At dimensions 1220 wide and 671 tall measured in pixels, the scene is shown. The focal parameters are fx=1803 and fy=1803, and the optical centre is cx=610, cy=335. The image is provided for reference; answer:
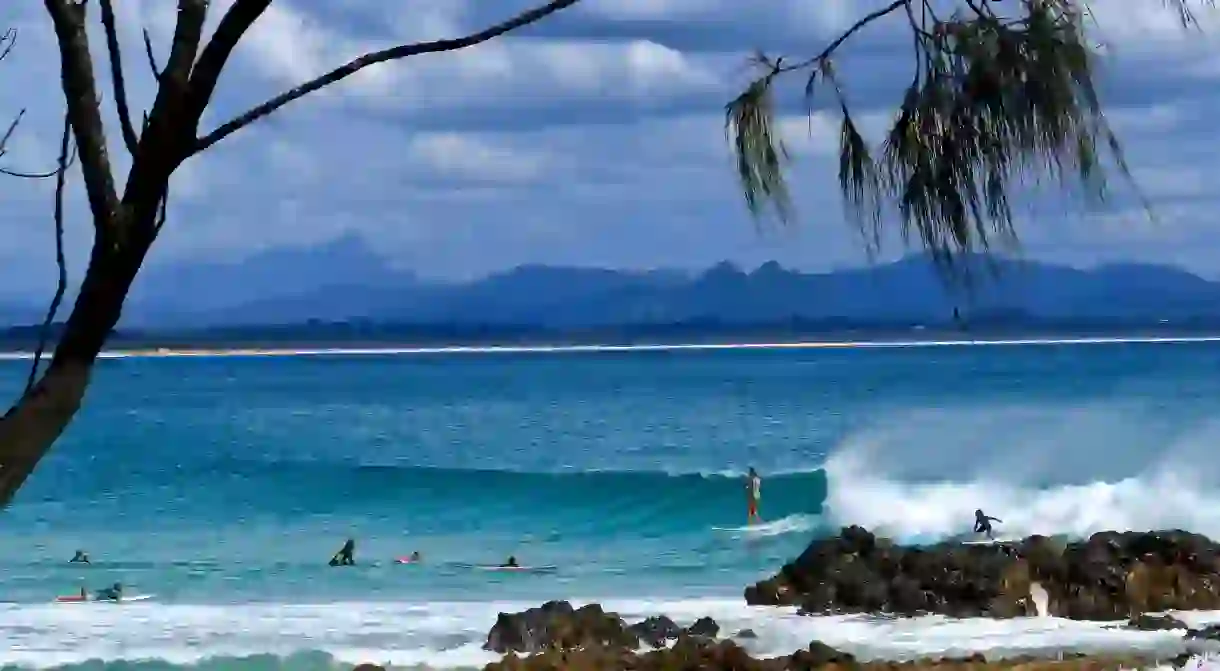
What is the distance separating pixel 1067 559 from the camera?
542 inches

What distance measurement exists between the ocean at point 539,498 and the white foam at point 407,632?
5cm

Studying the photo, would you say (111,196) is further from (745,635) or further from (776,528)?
(776,528)

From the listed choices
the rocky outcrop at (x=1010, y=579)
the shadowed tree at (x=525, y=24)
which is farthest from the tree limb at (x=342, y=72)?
the rocky outcrop at (x=1010, y=579)

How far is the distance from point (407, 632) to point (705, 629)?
3.26m

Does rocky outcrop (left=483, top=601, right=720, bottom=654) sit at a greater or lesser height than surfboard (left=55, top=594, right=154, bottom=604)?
lesser

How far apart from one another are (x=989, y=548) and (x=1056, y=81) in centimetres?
1335

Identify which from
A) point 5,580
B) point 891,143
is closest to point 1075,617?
point 891,143

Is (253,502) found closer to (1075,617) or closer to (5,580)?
(5,580)

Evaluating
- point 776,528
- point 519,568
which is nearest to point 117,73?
point 519,568

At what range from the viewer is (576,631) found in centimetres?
1201

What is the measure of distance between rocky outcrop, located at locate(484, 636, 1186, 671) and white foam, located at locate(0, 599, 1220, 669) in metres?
1.13

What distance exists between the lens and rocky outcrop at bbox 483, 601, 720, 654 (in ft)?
39.0

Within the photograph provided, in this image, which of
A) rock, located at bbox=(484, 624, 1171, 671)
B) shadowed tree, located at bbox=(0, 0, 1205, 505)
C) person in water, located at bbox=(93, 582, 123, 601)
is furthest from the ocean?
shadowed tree, located at bbox=(0, 0, 1205, 505)

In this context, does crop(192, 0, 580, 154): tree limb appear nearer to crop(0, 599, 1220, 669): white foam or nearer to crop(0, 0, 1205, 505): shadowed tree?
crop(0, 0, 1205, 505): shadowed tree
